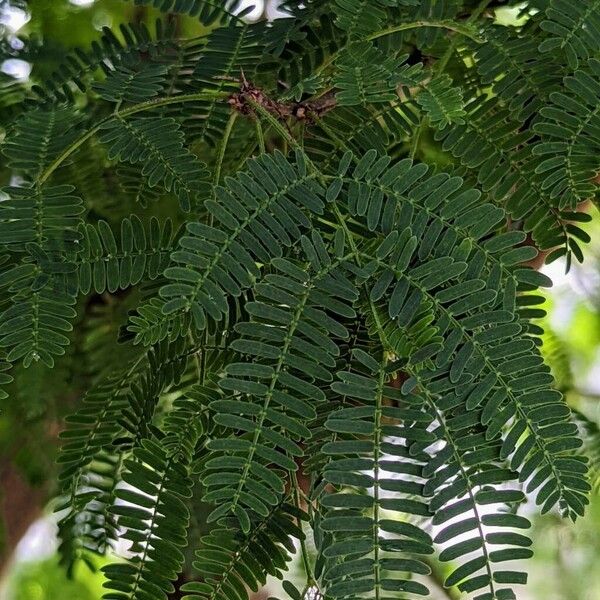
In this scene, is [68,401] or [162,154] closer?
[162,154]

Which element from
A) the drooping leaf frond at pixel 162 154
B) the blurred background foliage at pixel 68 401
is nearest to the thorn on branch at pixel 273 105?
the drooping leaf frond at pixel 162 154

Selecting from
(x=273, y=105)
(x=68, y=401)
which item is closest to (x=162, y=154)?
(x=273, y=105)

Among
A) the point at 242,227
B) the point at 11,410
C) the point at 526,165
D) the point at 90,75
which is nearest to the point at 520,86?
the point at 526,165

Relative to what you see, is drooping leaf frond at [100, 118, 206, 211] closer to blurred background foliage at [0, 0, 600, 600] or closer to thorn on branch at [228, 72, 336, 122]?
thorn on branch at [228, 72, 336, 122]

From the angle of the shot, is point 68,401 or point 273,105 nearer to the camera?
point 273,105

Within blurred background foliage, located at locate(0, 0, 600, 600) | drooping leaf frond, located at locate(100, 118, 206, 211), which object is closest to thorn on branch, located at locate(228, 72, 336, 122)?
drooping leaf frond, located at locate(100, 118, 206, 211)

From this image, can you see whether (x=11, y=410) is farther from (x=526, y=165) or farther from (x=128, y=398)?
(x=526, y=165)

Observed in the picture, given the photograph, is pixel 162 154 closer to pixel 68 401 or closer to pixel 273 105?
pixel 273 105

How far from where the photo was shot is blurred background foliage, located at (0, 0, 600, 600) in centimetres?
66

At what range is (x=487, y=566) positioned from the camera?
0.33 m

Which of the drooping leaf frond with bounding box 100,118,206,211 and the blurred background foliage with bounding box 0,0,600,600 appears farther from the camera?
the blurred background foliage with bounding box 0,0,600,600

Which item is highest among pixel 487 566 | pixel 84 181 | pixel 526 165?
pixel 84 181

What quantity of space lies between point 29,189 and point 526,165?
25cm

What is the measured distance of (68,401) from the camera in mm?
770
